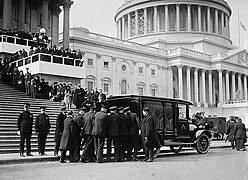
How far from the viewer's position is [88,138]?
13250 mm

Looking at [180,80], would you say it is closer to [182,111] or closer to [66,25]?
[66,25]

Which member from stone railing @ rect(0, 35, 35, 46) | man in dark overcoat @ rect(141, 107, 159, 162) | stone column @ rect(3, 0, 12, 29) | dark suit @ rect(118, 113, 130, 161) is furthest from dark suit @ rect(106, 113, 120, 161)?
stone column @ rect(3, 0, 12, 29)

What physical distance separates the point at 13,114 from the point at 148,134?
8.19 m

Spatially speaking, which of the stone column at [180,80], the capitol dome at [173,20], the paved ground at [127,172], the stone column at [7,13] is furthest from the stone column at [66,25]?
the capitol dome at [173,20]

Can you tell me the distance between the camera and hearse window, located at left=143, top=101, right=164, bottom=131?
1475 cm

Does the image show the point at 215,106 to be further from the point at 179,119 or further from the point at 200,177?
the point at 200,177

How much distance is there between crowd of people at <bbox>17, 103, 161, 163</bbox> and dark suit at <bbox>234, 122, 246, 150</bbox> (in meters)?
7.65

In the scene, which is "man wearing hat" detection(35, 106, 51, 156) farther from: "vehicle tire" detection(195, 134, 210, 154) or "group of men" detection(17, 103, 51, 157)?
"vehicle tire" detection(195, 134, 210, 154)

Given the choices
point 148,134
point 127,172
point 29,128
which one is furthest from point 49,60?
point 127,172

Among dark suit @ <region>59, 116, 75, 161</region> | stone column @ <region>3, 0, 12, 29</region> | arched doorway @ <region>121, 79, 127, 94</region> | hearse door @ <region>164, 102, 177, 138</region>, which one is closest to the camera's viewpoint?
dark suit @ <region>59, 116, 75, 161</region>

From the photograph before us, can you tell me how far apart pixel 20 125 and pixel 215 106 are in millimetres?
60032

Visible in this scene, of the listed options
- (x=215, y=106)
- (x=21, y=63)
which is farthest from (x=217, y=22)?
(x=21, y=63)

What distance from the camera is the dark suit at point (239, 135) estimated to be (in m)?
19.9

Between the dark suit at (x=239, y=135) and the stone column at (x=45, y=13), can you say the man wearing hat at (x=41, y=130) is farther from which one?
the stone column at (x=45, y=13)
